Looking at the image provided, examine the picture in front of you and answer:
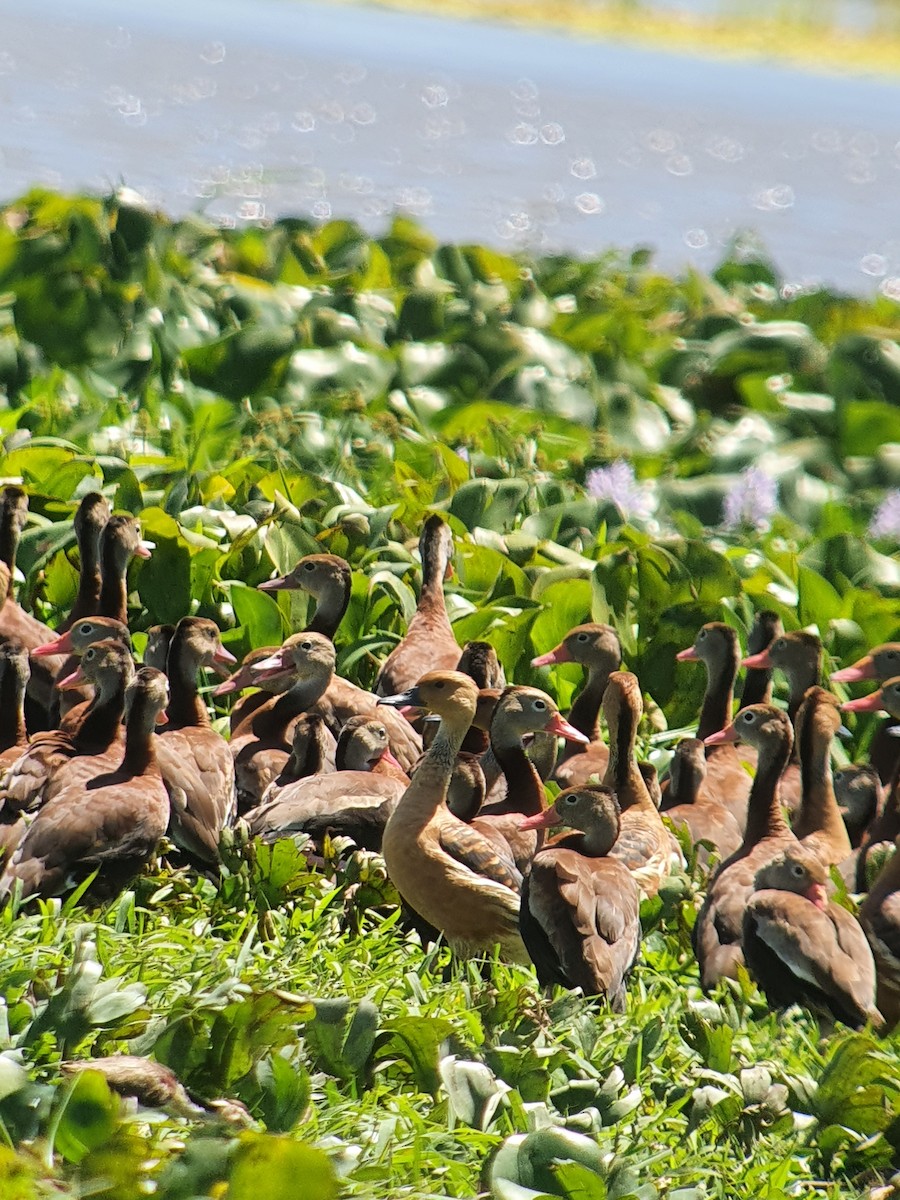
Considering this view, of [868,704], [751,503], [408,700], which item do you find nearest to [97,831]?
[408,700]

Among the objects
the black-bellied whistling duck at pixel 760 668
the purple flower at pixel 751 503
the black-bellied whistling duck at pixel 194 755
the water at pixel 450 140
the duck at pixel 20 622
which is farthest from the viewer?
the water at pixel 450 140

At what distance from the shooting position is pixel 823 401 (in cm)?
927

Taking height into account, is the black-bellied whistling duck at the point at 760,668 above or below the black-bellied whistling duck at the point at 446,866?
below

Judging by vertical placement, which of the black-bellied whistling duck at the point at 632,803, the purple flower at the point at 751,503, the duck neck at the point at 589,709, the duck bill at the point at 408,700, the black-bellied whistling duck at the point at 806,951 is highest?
the duck bill at the point at 408,700

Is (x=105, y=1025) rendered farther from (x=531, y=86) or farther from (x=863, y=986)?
(x=531, y=86)

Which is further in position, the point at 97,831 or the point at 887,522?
the point at 887,522

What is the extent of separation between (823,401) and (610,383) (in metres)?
1.10

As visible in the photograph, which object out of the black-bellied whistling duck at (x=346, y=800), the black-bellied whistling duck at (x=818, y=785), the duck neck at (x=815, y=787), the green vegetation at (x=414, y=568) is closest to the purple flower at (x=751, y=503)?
the green vegetation at (x=414, y=568)

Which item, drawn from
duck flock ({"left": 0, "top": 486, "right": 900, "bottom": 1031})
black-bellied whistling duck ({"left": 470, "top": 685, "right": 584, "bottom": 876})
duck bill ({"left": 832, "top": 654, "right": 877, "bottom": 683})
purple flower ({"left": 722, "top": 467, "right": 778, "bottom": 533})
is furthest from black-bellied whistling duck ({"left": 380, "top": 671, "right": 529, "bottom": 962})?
purple flower ({"left": 722, "top": 467, "right": 778, "bottom": 533})

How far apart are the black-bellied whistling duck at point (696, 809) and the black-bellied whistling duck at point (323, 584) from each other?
1244mm

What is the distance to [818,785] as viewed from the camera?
17.9ft

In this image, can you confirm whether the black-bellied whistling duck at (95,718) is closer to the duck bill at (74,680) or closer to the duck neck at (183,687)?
the duck bill at (74,680)

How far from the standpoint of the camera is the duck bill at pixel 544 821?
15.5 ft

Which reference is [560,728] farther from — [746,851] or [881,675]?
[881,675]
